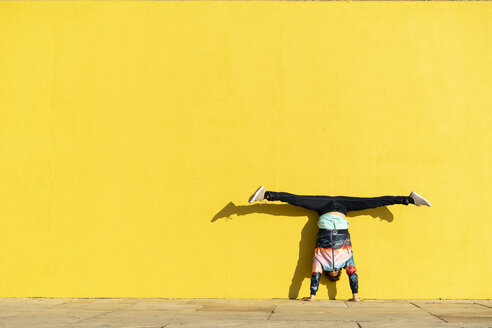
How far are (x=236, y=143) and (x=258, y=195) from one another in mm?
792

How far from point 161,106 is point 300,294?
295 cm

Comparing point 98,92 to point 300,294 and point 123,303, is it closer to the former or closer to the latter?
point 123,303

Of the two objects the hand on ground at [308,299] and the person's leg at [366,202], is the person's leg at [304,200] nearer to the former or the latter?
the person's leg at [366,202]

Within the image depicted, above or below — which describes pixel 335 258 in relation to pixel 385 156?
below

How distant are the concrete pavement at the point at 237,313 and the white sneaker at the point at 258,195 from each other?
121 cm

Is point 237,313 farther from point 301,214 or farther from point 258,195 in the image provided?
point 301,214

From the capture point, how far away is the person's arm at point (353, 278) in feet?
23.0

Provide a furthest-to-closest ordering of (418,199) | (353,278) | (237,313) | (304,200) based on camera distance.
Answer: (304,200) < (418,199) < (353,278) < (237,313)

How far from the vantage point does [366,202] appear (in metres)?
7.23

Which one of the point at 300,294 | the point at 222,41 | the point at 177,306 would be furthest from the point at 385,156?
the point at 177,306

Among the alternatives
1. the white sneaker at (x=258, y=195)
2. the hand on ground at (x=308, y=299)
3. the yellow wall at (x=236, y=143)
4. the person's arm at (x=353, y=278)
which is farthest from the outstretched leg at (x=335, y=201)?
the hand on ground at (x=308, y=299)

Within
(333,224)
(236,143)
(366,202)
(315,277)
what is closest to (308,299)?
(315,277)

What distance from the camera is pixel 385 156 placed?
751 centimetres

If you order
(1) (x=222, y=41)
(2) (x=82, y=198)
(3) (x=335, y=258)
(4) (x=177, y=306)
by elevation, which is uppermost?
(1) (x=222, y=41)
